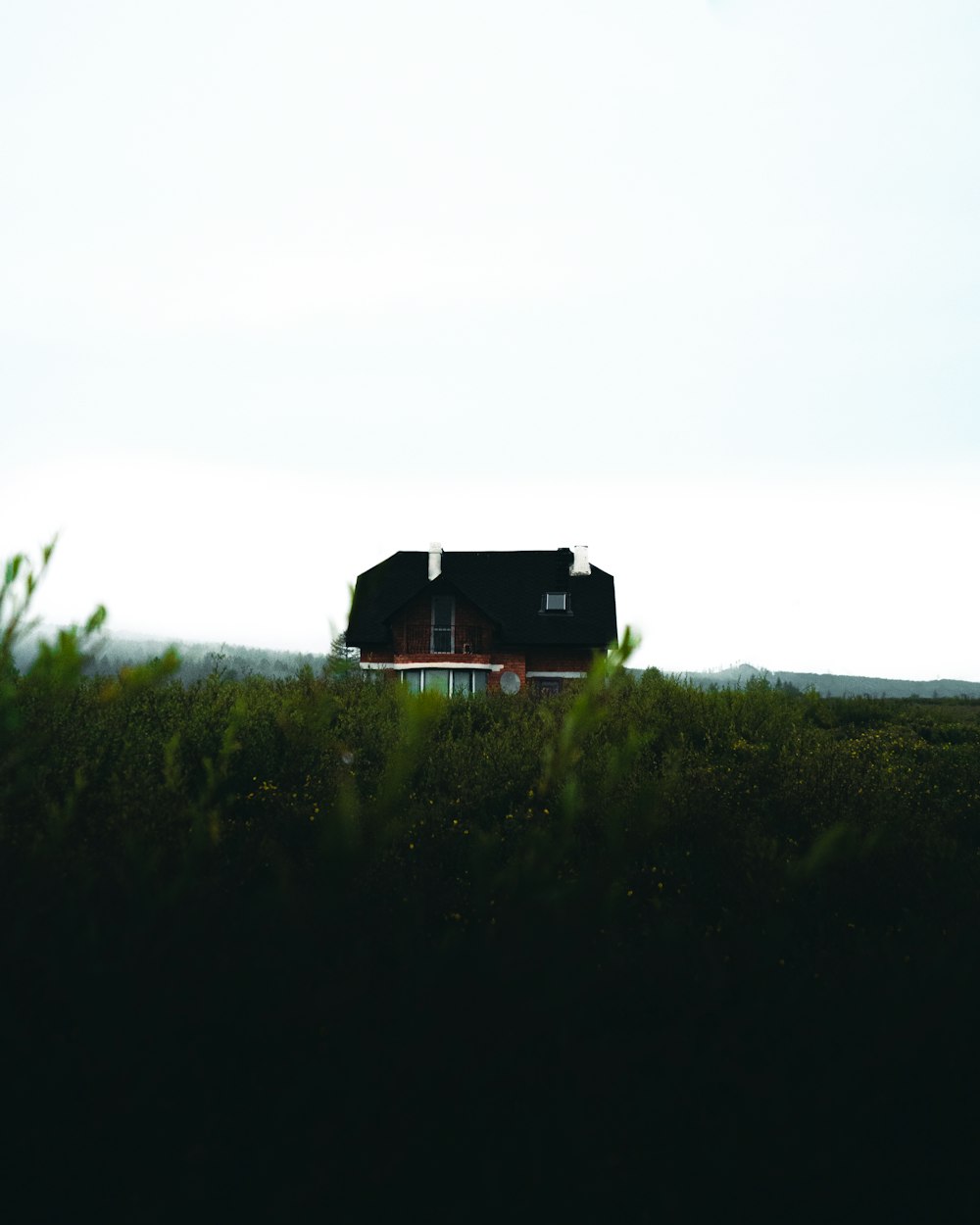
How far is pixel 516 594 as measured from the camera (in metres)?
29.9

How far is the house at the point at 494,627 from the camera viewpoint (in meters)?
27.2

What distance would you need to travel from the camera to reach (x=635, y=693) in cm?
1452

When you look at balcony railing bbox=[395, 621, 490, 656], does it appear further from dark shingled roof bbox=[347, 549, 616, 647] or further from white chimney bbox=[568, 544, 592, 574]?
white chimney bbox=[568, 544, 592, 574]

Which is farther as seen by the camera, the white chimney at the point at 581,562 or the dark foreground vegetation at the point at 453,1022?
the white chimney at the point at 581,562

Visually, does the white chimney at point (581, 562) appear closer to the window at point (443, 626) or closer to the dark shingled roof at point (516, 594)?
the dark shingled roof at point (516, 594)

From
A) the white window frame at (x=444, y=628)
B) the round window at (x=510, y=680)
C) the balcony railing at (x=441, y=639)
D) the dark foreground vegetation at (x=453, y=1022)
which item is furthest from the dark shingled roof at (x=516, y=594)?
the dark foreground vegetation at (x=453, y=1022)

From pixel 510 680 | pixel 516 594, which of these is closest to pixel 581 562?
pixel 516 594

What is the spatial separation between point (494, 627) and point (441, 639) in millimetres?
2037

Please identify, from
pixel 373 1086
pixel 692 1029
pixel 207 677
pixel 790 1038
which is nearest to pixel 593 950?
pixel 692 1029

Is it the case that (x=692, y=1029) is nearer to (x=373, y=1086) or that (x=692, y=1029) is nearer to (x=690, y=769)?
(x=373, y=1086)

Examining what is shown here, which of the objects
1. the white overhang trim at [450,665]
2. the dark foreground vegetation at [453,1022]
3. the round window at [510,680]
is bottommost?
the dark foreground vegetation at [453,1022]

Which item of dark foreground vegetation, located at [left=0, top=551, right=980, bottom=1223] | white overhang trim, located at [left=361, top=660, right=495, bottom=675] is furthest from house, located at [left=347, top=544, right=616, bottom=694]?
dark foreground vegetation, located at [left=0, top=551, right=980, bottom=1223]

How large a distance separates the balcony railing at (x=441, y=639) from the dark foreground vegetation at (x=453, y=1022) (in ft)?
69.1

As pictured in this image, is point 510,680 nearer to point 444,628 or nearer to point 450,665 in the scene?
point 450,665
